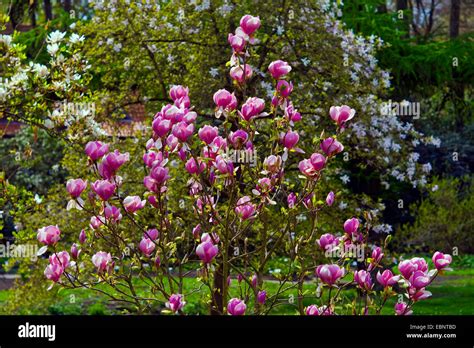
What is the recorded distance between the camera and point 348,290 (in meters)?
15.4

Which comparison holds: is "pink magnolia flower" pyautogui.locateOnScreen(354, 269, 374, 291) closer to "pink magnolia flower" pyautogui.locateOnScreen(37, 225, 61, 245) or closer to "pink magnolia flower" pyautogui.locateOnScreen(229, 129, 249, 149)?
"pink magnolia flower" pyautogui.locateOnScreen(229, 129, 249, 149)

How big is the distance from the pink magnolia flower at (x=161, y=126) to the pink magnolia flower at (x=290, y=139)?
0.62m

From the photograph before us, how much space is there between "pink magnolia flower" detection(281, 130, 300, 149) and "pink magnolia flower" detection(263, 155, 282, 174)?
0.13 meters

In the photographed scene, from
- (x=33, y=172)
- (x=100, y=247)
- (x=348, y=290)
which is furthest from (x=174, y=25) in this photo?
(x=33, y=172)

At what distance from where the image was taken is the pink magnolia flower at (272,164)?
3.91 meters

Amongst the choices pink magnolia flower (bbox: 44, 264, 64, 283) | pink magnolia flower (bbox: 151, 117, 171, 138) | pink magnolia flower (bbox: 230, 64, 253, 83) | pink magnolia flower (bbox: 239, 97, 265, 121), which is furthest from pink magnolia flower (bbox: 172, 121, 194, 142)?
pink magnolia flower (bbox: 44, 264, 64, 283)

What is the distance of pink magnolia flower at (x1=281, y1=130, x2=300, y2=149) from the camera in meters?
4.02

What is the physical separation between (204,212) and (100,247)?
19.1ft

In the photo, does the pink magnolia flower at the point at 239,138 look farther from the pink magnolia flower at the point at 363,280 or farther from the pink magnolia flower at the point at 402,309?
the pink magnolia flower at the point at 402,309

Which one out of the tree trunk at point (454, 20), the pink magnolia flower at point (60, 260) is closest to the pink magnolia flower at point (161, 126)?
the pink magnolia flower at point (60, 260)

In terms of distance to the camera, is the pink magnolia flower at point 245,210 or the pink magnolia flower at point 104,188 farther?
the pink magnolia flower at point 245,210

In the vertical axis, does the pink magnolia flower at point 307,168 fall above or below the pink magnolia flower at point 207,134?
below

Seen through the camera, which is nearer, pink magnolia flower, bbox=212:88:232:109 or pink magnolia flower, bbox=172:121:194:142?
pink magnolia flower, bbox=172:121:194:142
